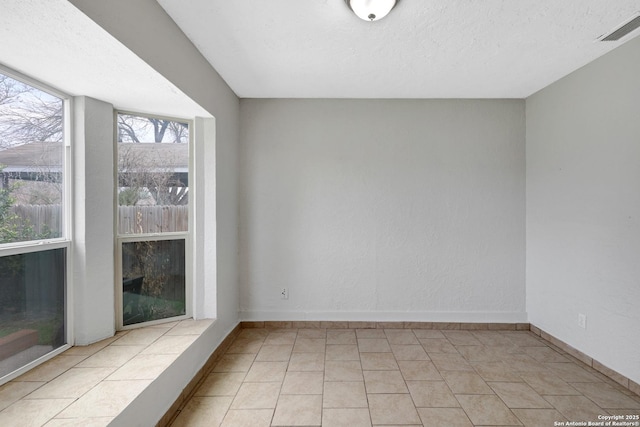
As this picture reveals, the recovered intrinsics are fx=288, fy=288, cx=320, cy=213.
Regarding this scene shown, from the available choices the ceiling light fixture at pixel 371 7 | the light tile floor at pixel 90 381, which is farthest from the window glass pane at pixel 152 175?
the ceiling light fixture at pixel 371 7

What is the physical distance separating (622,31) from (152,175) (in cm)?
355

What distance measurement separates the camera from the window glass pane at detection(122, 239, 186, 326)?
7.59 feet

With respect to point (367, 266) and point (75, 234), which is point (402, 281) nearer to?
point (367, 266)

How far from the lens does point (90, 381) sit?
1617mm

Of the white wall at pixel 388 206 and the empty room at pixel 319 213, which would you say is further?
the white wall at pixel 388 206

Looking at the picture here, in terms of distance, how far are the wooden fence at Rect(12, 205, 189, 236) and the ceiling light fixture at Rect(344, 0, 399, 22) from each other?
2.03 meters

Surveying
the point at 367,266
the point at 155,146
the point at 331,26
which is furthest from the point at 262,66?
the point at 367,266

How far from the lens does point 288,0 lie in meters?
1.63

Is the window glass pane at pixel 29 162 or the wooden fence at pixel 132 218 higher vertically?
the window glass pane at pixel 29 162

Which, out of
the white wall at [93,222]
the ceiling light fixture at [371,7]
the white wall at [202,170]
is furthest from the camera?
the white wall at [93,222]

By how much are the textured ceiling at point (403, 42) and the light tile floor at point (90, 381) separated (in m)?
2.15

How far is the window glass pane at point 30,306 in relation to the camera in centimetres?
161

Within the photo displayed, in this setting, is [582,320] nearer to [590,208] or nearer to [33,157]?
[590,208]

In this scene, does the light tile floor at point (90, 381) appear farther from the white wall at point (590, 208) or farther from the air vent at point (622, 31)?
the air vent at point (622, 31)
